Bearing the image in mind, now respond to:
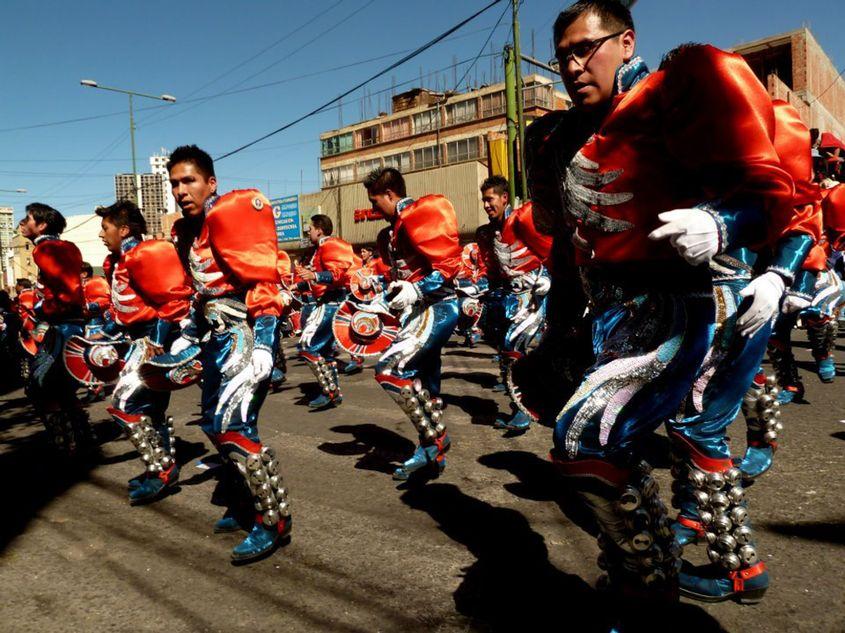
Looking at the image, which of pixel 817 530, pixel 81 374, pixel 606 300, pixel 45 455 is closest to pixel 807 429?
pixel 817 530

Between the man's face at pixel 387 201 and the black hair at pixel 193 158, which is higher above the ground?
the black hair at pixel 193 158

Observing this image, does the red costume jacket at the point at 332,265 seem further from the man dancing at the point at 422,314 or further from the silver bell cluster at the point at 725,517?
the silver bell cluster at the point at 725,517

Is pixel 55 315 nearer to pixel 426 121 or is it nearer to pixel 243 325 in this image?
pixel 243 325

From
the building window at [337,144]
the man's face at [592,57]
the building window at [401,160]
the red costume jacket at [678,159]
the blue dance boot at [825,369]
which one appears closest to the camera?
the red costume jacket at [678,159]

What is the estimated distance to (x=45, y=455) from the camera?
6320mm

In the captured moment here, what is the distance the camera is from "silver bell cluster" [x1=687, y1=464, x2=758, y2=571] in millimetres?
2615

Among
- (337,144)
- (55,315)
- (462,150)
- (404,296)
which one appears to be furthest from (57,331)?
(337,144)

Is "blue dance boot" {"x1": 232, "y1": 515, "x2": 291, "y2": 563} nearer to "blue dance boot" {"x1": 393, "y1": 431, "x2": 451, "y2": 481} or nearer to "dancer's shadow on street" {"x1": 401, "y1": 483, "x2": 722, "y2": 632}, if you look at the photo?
"dancer's shadow on street" {"x1": 401, "y1": 483, "x2": 722, "y2": 632}

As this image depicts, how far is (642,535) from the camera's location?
202 cm

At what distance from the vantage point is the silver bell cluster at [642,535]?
202 centimetres

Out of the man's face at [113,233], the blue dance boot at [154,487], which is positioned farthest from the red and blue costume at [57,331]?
the blue dance boot at [154,487]

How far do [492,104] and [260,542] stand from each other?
168 feet

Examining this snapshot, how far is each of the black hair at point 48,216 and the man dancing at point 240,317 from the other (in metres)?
2.69

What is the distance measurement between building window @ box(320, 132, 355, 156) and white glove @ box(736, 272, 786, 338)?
63.6 m
